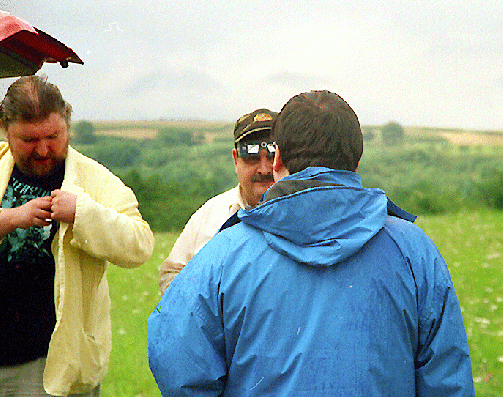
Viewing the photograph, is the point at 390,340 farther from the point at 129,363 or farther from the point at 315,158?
the point at 129,363

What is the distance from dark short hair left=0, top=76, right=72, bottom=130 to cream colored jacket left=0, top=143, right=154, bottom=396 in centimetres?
24

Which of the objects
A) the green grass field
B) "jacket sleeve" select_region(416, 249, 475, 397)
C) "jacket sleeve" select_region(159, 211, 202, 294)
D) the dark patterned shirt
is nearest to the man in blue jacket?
"jacket sleeve" select_region(416, 249, 475, 397)

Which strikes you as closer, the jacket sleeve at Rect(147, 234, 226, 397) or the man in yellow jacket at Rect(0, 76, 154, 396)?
the jacket sleeve at Rect(147, 234, 226, 397)

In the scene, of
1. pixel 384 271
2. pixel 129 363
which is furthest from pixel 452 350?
pixel 129 363

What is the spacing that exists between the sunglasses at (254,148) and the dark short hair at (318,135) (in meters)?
1.25

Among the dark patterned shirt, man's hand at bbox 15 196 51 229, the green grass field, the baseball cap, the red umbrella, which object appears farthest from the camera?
the green grass field

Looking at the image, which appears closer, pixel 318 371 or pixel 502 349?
pixel 318 371

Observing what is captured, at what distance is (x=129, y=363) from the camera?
6.10 m

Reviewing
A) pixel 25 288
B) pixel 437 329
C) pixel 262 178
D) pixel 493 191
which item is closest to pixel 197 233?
pixel 262 178

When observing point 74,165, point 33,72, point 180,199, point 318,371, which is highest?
point 33,72

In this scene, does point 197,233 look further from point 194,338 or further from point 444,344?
point 444,344

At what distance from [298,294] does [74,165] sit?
1.54m

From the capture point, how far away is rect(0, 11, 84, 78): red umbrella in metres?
2.29

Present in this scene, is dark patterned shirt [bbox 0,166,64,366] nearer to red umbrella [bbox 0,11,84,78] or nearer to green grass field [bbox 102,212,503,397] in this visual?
red umbrella [bbox 0,11,84,78]
